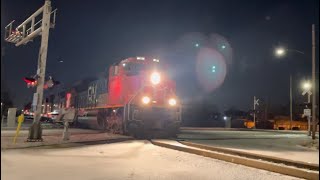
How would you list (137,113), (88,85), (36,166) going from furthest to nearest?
(88,85)
(137,113)
(36,166)

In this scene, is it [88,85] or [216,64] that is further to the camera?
[216,64]

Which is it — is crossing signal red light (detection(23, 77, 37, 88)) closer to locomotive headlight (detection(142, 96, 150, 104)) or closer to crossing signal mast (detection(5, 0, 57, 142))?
crossing signal mast (detection(5, 0, 57, 142))

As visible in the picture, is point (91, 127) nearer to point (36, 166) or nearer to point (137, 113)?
point (137, 113)

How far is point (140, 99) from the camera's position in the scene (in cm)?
1958

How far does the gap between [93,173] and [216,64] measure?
3285 cm

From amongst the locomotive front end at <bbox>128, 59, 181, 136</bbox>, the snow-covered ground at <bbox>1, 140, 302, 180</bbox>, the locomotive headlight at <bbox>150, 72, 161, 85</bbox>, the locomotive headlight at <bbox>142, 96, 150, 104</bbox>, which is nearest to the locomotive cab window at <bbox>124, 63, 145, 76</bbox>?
the locomotive front end at <bbox>128, 59, 181, 136</bbox>

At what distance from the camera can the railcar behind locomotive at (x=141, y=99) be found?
19.4 metres

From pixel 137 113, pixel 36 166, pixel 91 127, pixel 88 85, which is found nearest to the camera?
pixel 36 166

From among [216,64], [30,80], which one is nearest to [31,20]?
[30,80]

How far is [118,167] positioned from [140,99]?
34.5 ft

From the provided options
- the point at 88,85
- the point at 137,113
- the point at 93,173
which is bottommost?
the point at 93,173

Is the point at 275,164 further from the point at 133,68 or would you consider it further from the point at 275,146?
the point at 133,68

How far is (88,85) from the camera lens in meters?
28.6

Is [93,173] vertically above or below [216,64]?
below
